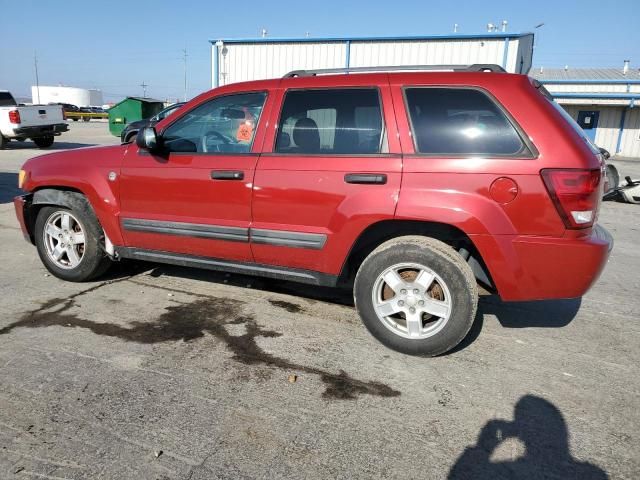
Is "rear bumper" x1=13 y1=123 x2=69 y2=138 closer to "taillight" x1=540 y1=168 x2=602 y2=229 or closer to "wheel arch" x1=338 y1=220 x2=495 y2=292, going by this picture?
"wheel arch" x1=338 y1=220 x2=495 y2=292

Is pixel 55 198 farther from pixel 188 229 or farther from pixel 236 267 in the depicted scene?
pixel 236 267

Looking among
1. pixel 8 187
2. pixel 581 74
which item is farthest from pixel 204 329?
pixel 581 74

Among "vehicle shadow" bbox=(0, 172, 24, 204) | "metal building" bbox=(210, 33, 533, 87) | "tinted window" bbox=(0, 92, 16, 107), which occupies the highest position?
"metal building" bbox=(210, 33, 533, 87)

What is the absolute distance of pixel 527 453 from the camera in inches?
91.5

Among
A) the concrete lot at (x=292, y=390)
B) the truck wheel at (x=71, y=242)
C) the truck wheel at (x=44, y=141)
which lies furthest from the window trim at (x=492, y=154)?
the truck wheel at (x=44, y=141)

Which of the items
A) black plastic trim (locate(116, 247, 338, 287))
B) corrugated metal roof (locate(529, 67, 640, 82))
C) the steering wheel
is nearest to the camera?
black plastic trim (locate(116, 247, 338, 287))

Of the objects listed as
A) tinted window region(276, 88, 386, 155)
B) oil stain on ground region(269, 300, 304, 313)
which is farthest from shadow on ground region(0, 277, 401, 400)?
tinted window region(276, 88, 386, 155)

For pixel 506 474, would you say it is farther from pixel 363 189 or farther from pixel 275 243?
pixel 275 243

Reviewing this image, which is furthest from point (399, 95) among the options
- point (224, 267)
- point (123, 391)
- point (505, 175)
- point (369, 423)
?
point (123, 391)

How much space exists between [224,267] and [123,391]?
4.38 ft

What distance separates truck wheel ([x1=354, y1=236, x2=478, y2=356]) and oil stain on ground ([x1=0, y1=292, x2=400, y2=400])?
490mm

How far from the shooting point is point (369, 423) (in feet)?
8.29

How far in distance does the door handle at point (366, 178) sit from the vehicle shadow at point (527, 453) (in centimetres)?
157

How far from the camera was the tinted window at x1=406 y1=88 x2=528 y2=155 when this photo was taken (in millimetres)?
2990
